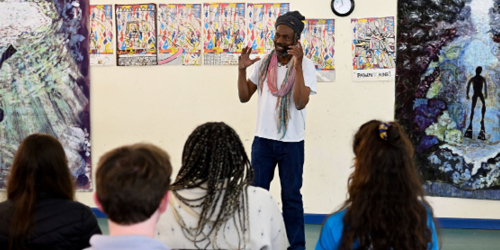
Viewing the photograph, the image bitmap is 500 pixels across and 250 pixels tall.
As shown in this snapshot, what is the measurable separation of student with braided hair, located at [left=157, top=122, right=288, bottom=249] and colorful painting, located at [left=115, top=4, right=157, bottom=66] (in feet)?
7.98

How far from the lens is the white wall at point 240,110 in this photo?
3.82 metres

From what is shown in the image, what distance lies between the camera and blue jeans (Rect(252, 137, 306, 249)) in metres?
2.78

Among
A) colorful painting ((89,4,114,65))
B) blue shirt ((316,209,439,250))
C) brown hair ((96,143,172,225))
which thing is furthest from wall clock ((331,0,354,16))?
brown hair ((96,143,172,225))

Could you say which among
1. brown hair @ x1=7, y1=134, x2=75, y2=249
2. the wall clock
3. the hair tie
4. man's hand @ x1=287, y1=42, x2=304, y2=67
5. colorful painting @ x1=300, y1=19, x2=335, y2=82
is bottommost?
brown hair @ x1=7, y1=134, x2=75, y2=249

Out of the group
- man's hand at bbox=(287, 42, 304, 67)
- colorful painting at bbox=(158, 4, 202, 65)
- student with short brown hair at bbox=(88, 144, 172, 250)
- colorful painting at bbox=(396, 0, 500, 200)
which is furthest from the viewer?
colorful painting at bbox=(158, 4, 202, 65)

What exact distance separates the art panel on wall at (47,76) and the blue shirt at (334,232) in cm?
305

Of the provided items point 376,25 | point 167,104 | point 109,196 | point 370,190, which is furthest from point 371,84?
point 109,196

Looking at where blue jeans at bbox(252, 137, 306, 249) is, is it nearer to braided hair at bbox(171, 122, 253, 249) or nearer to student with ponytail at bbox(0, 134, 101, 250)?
braided hair at bbox(171, 122, 253, 249)

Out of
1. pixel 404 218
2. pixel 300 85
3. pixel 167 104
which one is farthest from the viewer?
pixel 167 104

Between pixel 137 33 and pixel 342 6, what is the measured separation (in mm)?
1696

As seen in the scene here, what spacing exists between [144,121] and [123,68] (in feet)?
1.58

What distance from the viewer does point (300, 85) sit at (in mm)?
2744

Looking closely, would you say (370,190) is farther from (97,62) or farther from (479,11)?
(97,62)

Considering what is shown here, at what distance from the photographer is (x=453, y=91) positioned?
12.3ft
